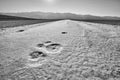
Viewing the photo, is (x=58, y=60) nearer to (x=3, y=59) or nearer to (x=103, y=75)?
(x=103, y=75)

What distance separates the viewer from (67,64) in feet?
8.61

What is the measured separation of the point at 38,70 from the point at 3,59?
59.7 inches

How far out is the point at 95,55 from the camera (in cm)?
310

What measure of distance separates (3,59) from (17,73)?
1074mm

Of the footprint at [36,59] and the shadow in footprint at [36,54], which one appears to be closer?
the footprint at [36,59]

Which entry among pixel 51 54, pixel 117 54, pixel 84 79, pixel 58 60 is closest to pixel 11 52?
pixel 51 54

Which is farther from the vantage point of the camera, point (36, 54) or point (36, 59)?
point (36, 54)

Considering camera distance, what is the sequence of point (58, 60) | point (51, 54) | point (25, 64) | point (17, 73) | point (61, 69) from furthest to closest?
point (51, 54) < point (58, 60) < point (25, 64) < point (61, 69) < point (17, 73)

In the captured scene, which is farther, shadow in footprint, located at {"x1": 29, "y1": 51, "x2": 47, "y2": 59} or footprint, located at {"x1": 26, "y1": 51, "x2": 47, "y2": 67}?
shadow in footprint, located at {"x1": 29, "y1": 51, "x2": 47, "y2": 59}

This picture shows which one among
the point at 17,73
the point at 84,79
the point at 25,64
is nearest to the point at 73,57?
the point at 84,79

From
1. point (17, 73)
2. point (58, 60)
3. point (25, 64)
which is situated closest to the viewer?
point (17, 73)

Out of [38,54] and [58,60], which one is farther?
[38,54]

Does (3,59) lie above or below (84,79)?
above

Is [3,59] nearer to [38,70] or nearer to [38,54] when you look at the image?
[38,54]
